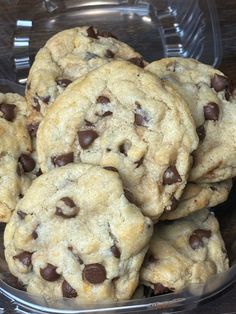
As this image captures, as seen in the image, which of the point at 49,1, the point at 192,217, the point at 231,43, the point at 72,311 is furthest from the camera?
the point at 49,1

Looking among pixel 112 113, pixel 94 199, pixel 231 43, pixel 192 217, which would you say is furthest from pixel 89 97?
pixel 231 43

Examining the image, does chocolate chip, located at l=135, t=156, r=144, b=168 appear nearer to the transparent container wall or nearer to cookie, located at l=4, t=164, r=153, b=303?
cookie, located at l=4, t=164, r=153, b=303

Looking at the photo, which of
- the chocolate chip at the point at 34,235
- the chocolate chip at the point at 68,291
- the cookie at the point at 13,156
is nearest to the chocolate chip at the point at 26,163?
the cookie at the point at 13,156

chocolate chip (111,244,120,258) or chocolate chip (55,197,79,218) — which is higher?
chocolate chip (55,197,79,218)

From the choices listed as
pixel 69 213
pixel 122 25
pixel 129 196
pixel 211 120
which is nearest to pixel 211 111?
pixel 211 120

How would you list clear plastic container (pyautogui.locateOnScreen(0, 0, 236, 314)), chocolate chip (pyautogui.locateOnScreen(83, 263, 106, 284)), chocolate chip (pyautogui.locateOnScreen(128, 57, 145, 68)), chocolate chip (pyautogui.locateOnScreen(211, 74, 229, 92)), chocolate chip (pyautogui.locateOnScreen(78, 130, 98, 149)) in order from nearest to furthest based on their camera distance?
chocolate chip (pyautogui.locateOnScreen(83, 263, 106, 284)), chocolate chip (pyautogui.locateOnScreen(78, 130, 98, 149)), chocolate chip (pyautogui.locateOnScreen(211, 74, 229, 92)), chocolate chip (pyautogui.locateOnScreen(128, 57, 145, 68)), clear plastic container (pyautogui.locateOnScreen(0, 0, 236, 314))

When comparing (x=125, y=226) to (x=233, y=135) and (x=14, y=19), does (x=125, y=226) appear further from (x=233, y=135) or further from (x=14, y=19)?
(x=14, y=19)

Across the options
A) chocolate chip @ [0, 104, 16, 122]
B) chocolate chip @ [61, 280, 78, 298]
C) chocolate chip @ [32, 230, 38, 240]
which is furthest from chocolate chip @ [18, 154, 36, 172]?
chocolate chip @ [61, 280, 78, 298]

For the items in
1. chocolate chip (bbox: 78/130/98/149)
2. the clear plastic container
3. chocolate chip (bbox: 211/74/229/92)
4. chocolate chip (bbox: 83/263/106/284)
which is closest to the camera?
chocolate chip (bbox: 83/263/106/284)

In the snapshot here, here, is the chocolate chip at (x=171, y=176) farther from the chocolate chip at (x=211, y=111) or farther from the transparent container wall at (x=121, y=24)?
the transparent container wall at (x=121, y=24)
